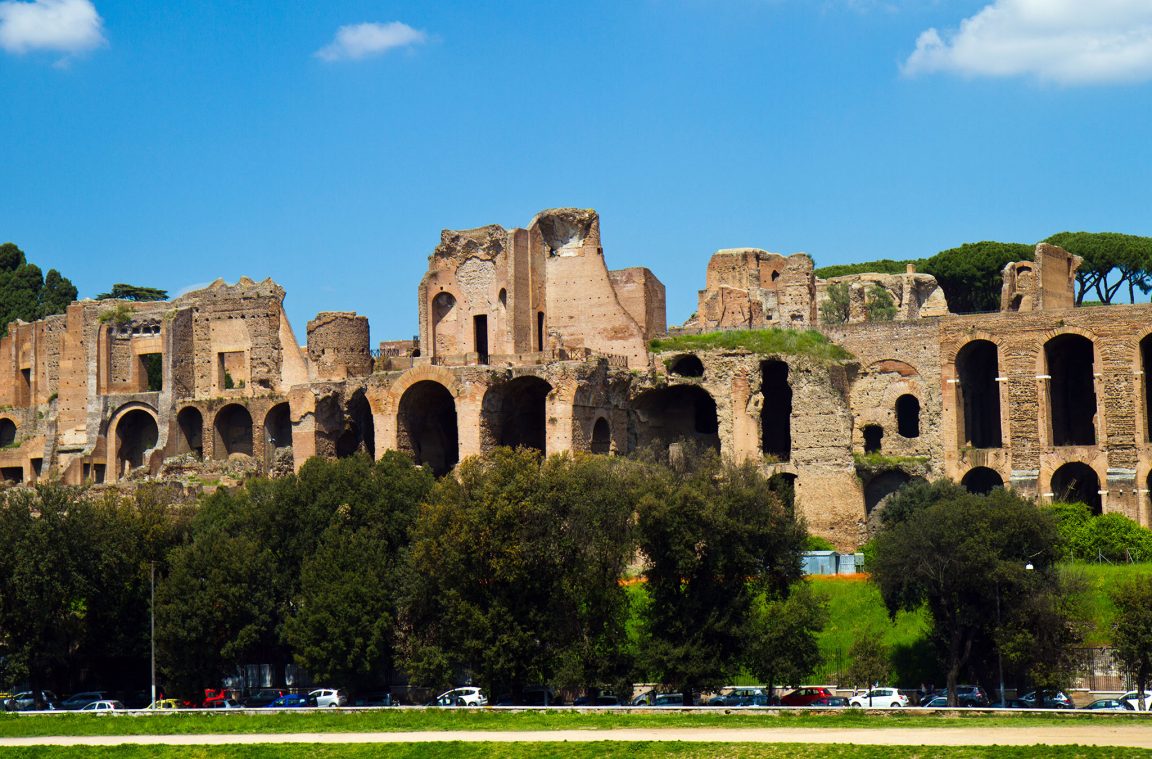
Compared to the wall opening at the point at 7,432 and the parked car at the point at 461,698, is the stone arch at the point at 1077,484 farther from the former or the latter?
the wall opening at the point at 7,432

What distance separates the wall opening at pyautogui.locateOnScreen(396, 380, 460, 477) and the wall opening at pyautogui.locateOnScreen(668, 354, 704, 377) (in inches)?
285

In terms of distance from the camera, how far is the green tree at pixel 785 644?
39281 millimetres

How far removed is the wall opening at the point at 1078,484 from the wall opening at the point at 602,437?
13.6m

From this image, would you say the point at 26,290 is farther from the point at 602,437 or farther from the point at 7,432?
the point at 602,437

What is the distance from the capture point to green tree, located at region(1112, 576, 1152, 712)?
39.2 meters

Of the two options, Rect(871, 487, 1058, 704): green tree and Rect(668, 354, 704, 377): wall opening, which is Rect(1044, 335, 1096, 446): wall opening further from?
Rect(871, 487, 1058, 704): green tree

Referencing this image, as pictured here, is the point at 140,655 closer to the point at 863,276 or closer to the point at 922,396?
the point at 922,396

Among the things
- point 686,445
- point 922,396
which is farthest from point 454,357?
point 922,396

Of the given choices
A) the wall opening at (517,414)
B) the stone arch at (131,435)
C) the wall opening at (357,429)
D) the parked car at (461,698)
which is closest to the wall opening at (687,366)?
the wall opening at (517,414)

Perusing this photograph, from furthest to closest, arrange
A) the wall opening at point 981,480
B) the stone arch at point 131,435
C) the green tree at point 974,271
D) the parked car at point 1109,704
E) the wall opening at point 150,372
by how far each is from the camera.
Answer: the green tree at point 974,271 → the wall opening at point 150,372 → the stone arch at point 131,435 → the wall opening at point 981,480 → the parked car at point 1109,704

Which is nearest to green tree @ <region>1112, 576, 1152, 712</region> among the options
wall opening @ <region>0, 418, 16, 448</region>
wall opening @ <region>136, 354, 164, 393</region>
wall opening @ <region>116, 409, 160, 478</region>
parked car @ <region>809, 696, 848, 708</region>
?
parked car @ <region>809, 696, 848, 708</region>

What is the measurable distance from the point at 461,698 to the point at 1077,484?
2486 cm

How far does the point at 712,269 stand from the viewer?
230 ft

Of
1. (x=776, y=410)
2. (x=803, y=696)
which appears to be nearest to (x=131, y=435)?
(x=776, y=410)
